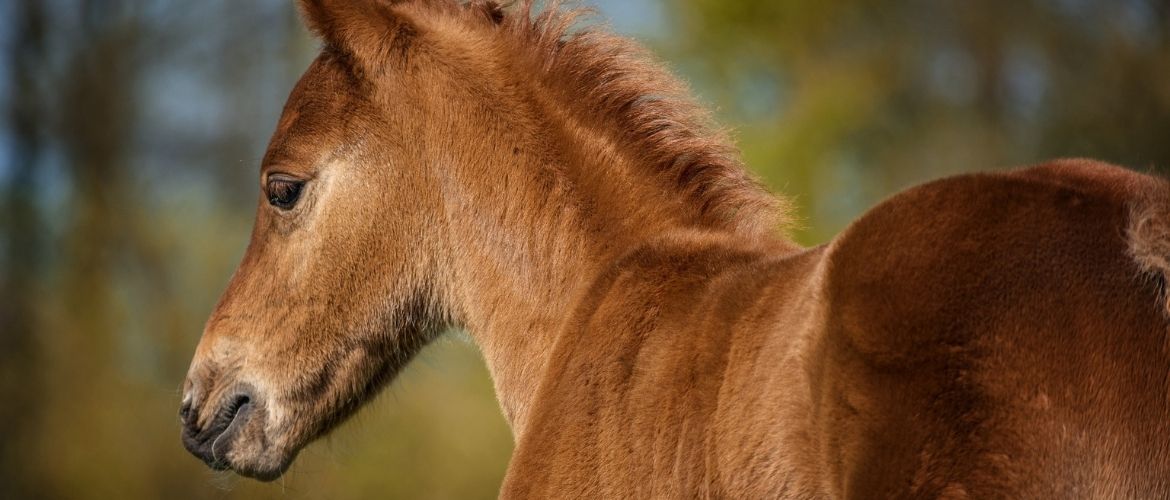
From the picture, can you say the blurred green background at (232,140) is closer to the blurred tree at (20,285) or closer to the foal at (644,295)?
the blurred tree at (20,285)

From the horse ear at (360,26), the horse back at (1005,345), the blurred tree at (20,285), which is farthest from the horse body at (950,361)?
the blurred tree at (20,285)

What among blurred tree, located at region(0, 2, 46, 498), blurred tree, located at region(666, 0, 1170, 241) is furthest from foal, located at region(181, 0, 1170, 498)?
blurred tree, located at region(0, 2, 46, 498)

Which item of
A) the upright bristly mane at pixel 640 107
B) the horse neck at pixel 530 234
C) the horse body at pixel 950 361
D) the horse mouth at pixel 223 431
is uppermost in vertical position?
the upright bristly mane at pixel 640 107

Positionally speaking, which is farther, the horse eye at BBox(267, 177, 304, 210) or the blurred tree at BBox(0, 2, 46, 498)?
the blurred tree at BBox(0, 2, 46, 498)

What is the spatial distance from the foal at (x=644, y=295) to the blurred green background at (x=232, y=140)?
33.3ft

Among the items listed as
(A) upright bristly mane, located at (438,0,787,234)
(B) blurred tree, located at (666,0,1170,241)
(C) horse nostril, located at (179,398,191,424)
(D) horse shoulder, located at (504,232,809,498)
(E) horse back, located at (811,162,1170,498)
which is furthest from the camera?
(B) blurred tree, located at (666,0,1170,241)

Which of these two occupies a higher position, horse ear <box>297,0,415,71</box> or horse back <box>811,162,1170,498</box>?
horse ear <box>297,0,415,71</box>

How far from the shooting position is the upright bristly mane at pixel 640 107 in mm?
2885

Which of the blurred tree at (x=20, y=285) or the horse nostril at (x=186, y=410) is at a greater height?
the blurred tree at (x=20, y=285)

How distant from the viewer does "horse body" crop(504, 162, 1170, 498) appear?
1.61m

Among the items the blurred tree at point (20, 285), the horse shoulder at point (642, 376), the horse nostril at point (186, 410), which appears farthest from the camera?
the blurred tree at point (20, 285)

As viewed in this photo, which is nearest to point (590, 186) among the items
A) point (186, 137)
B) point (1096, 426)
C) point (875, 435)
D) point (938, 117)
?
point (875, 435)

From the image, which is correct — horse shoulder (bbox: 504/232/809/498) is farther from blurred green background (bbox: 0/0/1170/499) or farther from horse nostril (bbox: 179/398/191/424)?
blurred green background (bbox: 0/0/1170/499)

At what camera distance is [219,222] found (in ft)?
47.4
